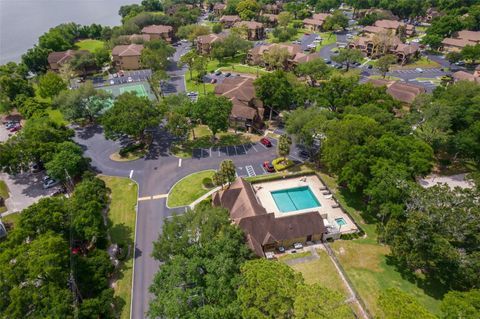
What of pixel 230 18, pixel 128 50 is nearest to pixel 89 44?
pixel 128 50

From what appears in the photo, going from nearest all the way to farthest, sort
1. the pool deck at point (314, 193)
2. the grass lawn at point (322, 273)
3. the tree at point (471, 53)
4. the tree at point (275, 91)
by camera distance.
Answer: the grass lawn at point (322, 273) → the pool deck at point (314, 193) → the tree at point (275, 91) → the tree at point (471, 53)

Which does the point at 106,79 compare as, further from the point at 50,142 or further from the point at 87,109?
the point at 50,142

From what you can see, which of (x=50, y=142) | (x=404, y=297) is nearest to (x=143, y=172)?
(x=50, y=142)

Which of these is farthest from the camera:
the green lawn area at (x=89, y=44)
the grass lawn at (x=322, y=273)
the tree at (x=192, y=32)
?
the green lawn area at (x=89, y=44)

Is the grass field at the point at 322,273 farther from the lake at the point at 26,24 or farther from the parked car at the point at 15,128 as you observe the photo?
the lake at the point at 26,24

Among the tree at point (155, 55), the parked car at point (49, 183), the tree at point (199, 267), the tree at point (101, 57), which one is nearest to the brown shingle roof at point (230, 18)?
the tree at point (155, 55)
